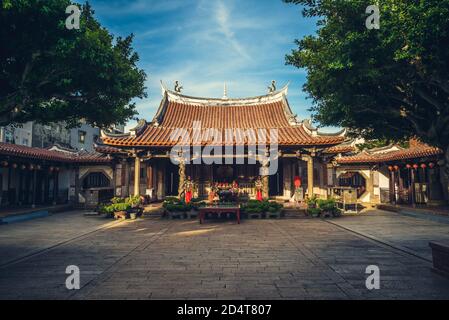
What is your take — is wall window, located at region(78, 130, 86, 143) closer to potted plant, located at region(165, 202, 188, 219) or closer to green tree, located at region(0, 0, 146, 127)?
potted plant, located at region(165, 202, 188, 219)

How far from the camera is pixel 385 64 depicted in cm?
715

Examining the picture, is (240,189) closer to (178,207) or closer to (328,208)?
(178,207)

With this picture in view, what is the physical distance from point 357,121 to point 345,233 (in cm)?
390

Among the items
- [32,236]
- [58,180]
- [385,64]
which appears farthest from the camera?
[58,180]

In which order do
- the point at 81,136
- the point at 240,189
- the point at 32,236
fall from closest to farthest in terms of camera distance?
the point at 32,236 < the point at 240,189 < the point at 81,136

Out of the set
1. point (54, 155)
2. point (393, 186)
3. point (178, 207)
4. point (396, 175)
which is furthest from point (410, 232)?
point (54, 155)

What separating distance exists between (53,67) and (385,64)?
8687 mm

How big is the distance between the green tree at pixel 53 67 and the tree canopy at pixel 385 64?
19.0ft

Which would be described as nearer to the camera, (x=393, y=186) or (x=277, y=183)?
(x=277, y=183)

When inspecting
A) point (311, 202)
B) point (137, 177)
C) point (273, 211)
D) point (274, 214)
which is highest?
point (137, 177)

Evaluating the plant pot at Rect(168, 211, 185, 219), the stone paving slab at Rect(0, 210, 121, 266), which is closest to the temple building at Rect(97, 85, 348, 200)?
the plant pot at Rect(168, 211, 185, 219)

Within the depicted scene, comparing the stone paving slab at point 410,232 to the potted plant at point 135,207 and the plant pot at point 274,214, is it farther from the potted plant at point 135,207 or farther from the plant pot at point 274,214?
the potted plant at point 135,207

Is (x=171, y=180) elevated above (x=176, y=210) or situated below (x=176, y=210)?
above

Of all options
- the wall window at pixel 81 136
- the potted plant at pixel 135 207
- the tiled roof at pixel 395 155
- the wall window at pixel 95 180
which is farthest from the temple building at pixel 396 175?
the wall window at pixel 81 136
